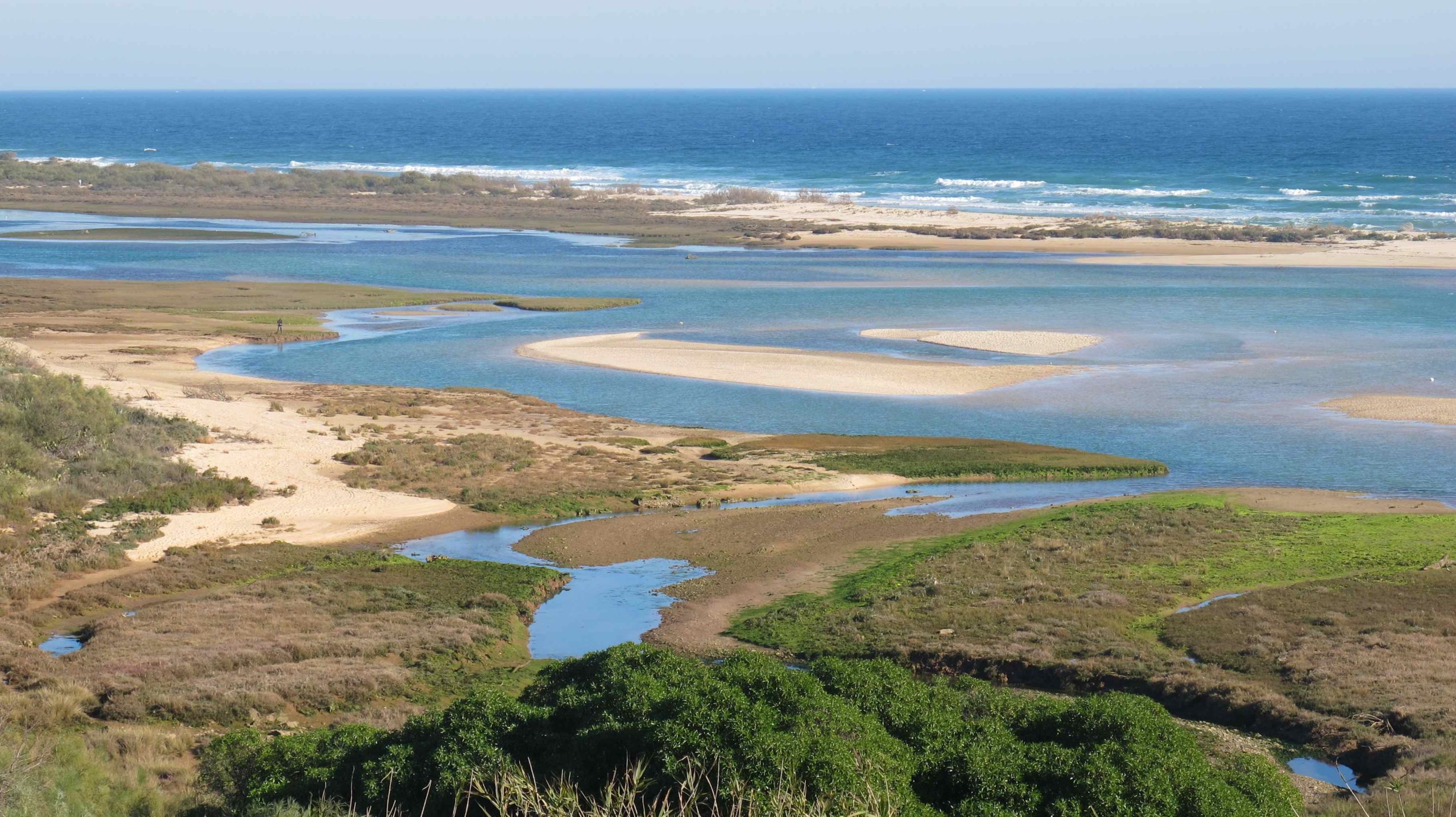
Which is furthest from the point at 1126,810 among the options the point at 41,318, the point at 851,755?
the point at 41,318

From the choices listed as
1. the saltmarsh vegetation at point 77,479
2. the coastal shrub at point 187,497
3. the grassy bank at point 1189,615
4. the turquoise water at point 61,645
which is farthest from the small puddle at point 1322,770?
the coastal shrub at point 187,497

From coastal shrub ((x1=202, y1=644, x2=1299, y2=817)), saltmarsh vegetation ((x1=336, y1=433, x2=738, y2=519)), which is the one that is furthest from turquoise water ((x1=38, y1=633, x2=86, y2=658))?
saltmarsh vegetation ((x1=336, y1=433, x2=738, y2=519))

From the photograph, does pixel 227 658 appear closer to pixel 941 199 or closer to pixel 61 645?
pixel 61 645

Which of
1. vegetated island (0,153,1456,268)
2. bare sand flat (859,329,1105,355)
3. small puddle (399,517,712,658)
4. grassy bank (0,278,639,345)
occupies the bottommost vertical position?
small puddle (399,517,712,658)

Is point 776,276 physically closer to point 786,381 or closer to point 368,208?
point 786,381

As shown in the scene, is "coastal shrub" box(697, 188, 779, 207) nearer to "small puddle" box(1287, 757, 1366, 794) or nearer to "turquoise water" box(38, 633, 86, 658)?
"turquoise water" box(38, 633, 86, 658)

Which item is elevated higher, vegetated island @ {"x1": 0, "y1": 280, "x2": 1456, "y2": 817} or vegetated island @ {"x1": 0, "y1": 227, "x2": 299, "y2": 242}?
vegetated island @ {"x1": 0, "y1": 227, "x2": 299, "y2": 242}

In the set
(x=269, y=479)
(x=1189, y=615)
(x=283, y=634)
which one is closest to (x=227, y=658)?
(x=283, y=634)
